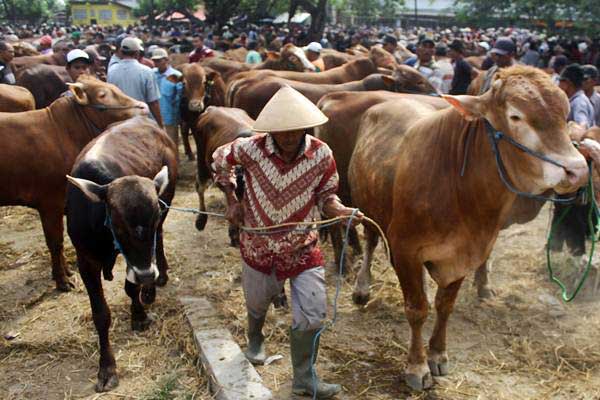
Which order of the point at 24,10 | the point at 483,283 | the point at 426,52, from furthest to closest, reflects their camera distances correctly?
the point at 24,10, the point at 426,52, the point at 483,283

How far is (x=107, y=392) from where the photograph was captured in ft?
13.1

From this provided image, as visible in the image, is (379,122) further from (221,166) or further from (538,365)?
(538,365)

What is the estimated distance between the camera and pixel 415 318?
398cm

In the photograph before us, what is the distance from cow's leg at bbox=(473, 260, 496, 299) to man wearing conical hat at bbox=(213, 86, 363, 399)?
226 cm

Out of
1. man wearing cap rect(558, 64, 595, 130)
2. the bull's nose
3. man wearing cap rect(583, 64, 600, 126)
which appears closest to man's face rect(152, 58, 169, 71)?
man wearing cap rect(558, 64, 595, 130)

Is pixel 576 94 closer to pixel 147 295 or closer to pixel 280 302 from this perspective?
pixel 280 302

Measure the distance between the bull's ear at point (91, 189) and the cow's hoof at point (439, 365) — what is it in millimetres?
2522

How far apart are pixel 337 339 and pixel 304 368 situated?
3.27 ft

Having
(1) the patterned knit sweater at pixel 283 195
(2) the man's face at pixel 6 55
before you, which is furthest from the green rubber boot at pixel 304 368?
(2) the man's face at pixel 6 55

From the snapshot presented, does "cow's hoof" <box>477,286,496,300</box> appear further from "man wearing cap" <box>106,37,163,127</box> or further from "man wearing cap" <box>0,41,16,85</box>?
"man wearing cap" <box>0,41,16,85</box>

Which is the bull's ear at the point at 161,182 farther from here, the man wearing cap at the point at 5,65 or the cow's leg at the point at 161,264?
the man wearing cap at the point at 5,65

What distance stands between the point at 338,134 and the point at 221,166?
256cm

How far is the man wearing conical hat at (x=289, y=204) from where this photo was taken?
136 inches

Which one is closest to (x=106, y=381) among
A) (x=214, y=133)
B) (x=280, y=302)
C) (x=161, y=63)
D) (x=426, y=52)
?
(x=280, y=302)
